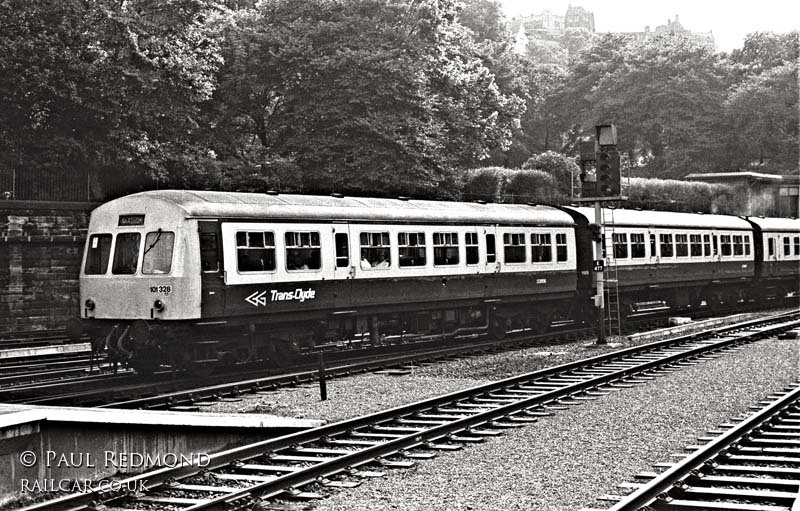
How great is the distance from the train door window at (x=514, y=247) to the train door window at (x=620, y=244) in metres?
3.55

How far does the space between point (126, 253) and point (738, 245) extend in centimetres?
2438

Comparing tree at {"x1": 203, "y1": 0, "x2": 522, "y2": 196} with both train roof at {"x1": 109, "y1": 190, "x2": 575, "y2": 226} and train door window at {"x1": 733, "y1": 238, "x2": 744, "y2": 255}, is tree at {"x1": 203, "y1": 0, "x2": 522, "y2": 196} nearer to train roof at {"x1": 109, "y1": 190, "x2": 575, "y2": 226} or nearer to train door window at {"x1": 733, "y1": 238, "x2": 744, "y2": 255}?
train roof at {"x1": 109, "y1": 190, "x2": 575, "y2": 226}

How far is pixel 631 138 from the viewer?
6906 cm

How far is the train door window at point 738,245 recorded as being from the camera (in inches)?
1424

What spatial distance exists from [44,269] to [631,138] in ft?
161

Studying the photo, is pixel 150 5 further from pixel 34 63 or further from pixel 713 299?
pixel 713 299

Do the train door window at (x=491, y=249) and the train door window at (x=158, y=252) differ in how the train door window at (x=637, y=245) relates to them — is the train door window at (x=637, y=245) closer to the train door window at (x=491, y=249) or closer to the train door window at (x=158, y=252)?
the train door window at (x=491, y=249)

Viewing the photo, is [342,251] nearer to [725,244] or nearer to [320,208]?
[320,208]

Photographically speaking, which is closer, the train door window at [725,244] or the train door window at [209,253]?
the train door window at [209,253]

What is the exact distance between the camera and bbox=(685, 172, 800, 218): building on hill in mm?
57500

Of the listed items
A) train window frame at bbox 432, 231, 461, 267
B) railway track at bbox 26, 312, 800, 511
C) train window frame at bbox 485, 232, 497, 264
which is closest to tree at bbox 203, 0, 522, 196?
train window frame at bbox 485, 232, 497, 264

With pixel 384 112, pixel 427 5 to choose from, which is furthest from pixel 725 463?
pixel 427 5

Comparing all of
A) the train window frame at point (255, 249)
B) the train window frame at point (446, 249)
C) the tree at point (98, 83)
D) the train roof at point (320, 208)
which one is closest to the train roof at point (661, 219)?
the train roof at point (320, 208)

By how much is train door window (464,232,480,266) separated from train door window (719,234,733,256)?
1404 centimetres
